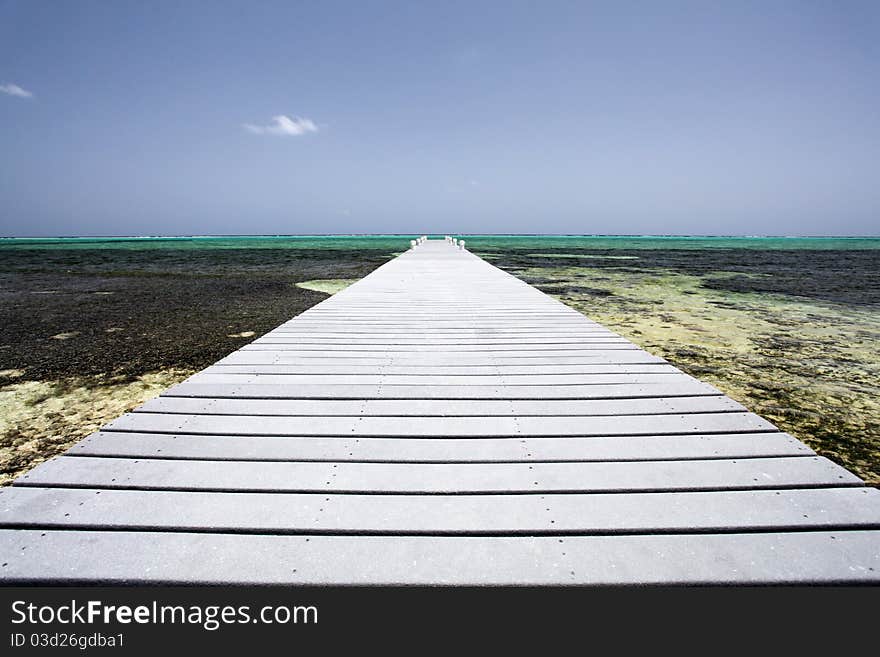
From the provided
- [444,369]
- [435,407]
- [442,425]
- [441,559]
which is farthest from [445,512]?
[444,369]

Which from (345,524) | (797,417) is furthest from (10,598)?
(797,417)

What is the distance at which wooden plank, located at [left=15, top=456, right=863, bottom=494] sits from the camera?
1.95m

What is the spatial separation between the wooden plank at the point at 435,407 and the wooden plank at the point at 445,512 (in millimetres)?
877

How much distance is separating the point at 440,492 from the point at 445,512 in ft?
0.46

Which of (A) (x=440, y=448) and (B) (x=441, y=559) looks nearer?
(B) (x=441, y=559)

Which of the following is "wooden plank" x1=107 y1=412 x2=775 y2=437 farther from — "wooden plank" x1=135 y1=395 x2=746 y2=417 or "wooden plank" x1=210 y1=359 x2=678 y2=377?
"wooden plank" x1=210 y1=359 x2=678 y2=377

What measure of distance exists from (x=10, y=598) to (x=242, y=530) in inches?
28.1

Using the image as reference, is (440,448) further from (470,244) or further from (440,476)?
(470,244)

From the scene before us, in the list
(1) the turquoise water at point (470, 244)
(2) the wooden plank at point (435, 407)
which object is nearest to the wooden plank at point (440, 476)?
(2) the wooden plank at point (435, 407)

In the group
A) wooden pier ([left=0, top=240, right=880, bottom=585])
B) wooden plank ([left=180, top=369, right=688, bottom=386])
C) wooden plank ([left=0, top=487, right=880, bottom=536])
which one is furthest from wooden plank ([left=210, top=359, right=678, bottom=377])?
wooden plank ([left=0, top=487, right=880, bottom=536])

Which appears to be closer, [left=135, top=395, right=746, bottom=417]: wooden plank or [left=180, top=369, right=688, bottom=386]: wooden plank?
[left=135, top=395, right=746, bottom=417]: wooden plank

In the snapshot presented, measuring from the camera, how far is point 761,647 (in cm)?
134

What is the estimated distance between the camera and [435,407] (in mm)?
2842

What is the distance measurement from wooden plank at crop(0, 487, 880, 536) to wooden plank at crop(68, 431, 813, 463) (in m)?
0.32
